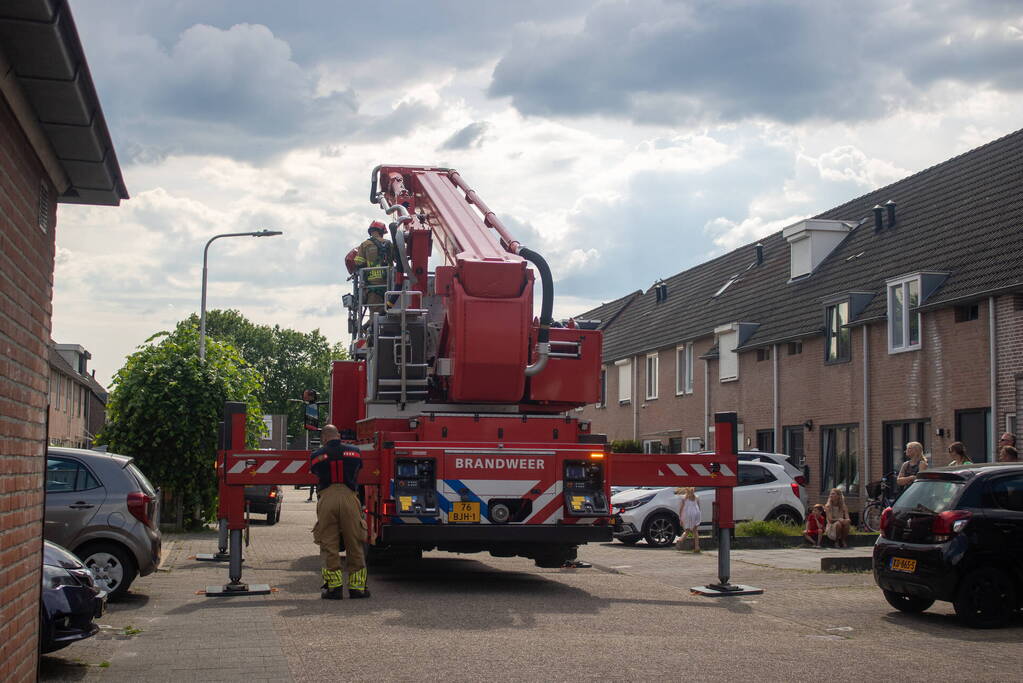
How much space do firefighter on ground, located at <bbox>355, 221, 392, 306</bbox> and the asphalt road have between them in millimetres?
3425

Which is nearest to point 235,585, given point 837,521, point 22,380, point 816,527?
point 22,380

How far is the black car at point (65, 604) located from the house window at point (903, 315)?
20406 mm

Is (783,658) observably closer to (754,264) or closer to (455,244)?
(455,244)

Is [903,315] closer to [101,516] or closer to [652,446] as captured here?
[652,446]

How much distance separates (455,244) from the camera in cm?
1366

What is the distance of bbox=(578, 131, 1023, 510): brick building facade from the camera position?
907 inches

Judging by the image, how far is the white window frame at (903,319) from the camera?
82.2 feet

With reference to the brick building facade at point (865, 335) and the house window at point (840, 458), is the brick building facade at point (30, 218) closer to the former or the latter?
the brick building facade at point (865, 335)

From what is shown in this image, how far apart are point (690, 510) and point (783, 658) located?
1052cm

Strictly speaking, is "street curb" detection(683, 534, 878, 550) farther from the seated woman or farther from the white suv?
the white suv

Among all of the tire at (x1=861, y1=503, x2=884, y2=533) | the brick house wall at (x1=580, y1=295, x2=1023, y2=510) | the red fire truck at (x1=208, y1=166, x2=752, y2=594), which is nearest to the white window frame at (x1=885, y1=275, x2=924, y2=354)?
the brick house wall at (x1=580, y1=295, x2=1023, y2=510)

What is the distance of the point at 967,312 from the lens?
23.5 metres

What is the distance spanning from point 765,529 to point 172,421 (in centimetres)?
1111

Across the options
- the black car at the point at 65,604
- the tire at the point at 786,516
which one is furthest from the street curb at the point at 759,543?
the black car at the point at 65,604
